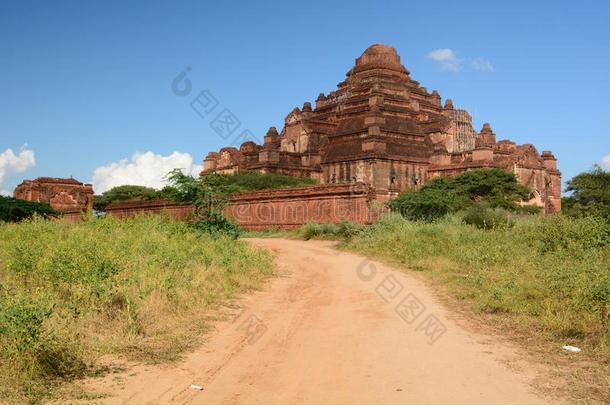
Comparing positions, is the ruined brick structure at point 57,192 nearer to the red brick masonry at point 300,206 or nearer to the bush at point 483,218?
the red brick masonry at point 300,206

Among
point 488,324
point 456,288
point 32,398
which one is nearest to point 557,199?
point 456,288

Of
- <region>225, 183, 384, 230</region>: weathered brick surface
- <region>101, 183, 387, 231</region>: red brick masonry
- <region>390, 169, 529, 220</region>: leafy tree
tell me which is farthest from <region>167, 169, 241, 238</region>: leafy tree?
<region>390, 169, 529, 220</region>: leafy tree

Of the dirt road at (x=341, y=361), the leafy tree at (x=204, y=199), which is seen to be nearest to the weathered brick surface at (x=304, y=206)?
the leafy tree at (x=204, y=199)

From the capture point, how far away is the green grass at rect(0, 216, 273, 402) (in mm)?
5293

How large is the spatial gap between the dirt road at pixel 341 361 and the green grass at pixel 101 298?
55cm

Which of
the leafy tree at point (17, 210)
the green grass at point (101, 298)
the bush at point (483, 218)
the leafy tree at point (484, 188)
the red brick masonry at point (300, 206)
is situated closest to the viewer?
the green grass at point (101, 298)

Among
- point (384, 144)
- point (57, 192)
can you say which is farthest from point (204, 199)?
point (57, 192)

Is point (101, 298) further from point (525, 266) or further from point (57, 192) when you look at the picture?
point (57, 192)

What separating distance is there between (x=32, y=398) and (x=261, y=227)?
22637 mm

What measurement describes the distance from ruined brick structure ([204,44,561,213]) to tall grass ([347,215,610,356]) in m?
17.1

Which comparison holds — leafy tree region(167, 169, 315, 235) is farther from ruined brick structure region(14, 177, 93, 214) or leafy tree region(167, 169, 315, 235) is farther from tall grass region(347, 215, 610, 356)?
ruined brick structure region(14, 177, 93, 214)

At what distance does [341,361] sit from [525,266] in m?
6.95

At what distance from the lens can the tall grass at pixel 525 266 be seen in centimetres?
788

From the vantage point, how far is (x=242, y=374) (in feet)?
18.9
